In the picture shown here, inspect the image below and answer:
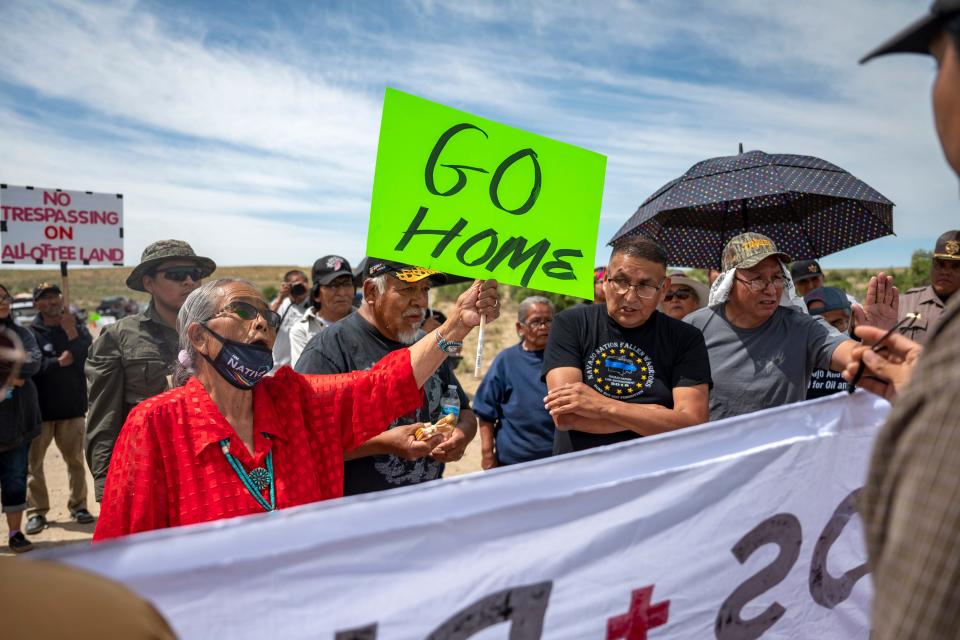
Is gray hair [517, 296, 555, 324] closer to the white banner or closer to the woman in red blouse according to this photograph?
the woman in red blouse

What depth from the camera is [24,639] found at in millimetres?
907

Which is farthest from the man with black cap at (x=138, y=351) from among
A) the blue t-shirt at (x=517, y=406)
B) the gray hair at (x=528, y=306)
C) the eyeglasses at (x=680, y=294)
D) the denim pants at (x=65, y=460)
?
the eyeglasses at (x=680, y=294)

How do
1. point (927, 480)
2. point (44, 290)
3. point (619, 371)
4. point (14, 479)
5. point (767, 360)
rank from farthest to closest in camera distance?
point (44, 290) → point (14, 479) → point (767, 360) → point (619, 371) → point (927, 480)

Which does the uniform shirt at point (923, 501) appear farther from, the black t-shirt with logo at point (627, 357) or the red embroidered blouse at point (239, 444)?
the black t-shirt with logo at point (627, 357)

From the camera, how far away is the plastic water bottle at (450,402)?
3482mm

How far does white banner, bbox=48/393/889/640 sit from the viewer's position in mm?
1550

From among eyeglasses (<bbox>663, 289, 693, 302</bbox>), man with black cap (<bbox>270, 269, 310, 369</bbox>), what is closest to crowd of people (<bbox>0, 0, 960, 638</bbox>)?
eyeglasses (<bbox>663, 289, 693, 302</bbox>)

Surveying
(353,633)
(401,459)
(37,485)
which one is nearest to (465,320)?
(401,459)

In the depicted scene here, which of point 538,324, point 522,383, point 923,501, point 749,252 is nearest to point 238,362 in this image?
point 923,501

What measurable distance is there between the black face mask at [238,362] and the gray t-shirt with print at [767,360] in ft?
7.28

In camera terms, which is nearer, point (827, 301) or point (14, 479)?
point (827, 301)

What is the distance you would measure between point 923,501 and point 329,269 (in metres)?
5.52

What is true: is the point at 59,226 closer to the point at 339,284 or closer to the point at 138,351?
the point at 339,284

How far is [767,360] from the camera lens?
3365 mm
